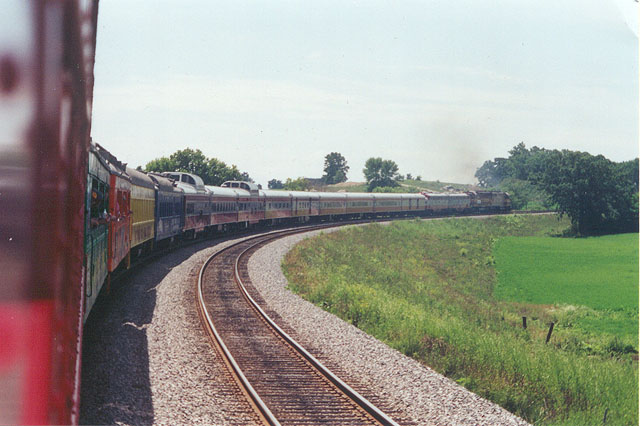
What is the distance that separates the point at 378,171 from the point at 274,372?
489 feet

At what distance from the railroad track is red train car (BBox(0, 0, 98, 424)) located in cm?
731

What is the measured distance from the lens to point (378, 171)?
158500 millimetres

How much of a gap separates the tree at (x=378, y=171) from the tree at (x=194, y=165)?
69.6 m

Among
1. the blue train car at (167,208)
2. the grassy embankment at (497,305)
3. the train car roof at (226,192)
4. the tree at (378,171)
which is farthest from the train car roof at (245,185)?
the tree at (378,171)

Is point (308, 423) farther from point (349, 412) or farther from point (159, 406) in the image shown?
point (159, 406)

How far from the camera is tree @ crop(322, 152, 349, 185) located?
183750 millimetres

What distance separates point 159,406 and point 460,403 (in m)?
4.82

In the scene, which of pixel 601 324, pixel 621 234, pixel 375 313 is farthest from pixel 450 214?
pixel 375 313

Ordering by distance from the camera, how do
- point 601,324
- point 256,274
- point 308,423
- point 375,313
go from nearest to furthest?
point 308,423 < point 375,313 < point 256,274 < point 601,324

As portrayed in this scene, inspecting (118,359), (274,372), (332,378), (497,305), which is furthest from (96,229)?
(497,305)

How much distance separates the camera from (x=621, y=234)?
236 feet

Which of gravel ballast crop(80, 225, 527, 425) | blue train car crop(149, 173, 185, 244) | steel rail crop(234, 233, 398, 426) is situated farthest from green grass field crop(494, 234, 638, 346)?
blue train car crop(149, 173, 185, 244)

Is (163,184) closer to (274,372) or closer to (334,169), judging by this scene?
(274,372)

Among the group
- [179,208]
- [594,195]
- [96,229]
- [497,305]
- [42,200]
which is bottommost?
[497,305]
